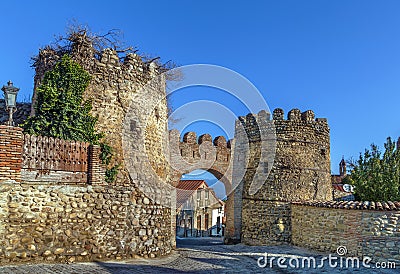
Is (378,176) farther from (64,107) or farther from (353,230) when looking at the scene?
(64,107)

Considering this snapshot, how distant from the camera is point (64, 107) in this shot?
8.66 m

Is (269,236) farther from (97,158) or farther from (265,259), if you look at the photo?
(97,158)

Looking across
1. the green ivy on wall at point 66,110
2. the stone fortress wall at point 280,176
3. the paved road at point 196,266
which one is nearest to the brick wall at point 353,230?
the paved road at point 196,266

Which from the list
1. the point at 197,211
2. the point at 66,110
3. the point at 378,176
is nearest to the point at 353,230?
the point at 378,176

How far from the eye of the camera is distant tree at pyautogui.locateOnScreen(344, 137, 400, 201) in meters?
13.6

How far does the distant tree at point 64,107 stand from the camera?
8.48 metres

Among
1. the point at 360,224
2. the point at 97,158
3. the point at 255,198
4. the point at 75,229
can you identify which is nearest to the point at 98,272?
the point at 75,229

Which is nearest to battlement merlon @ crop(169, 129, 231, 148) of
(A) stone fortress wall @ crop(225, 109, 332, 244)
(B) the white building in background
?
(A) stone fortress wall @ crop(225, 109, 332, 244)

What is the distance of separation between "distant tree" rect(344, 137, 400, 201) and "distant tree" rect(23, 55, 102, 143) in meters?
10.4

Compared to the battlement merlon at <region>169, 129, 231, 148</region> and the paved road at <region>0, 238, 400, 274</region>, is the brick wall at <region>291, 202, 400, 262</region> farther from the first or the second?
the battlement merlon at <region>169, 129, 231, 148</region>

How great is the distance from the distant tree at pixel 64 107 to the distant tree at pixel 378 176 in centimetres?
1038

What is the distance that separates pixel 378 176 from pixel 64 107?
11.3m

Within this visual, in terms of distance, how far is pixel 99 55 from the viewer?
9.91 metres

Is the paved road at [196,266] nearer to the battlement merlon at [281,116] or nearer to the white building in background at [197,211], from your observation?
the battlement merlon at [281,116]
